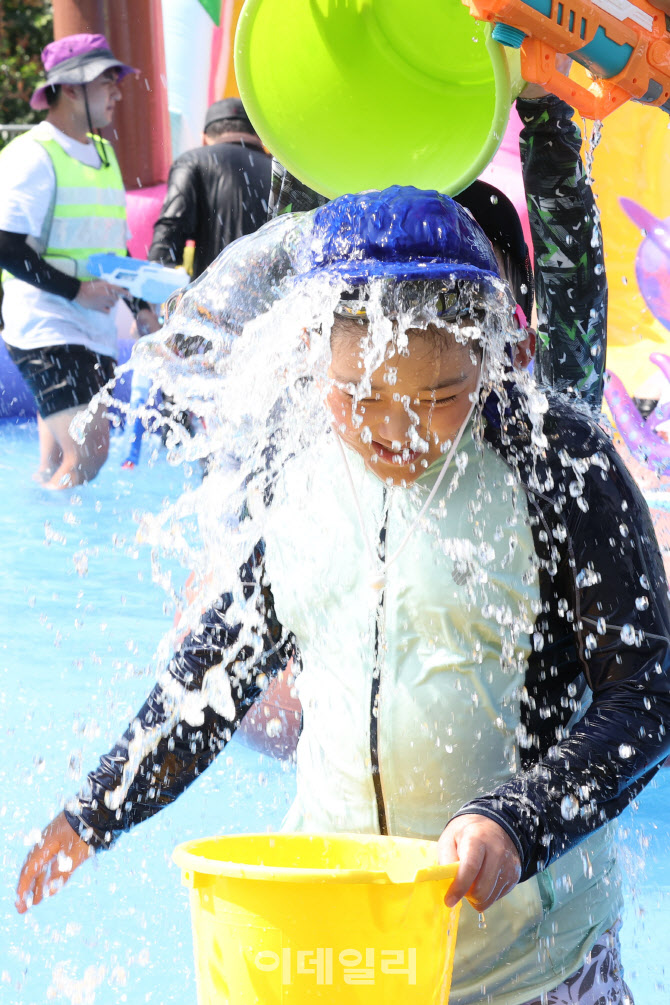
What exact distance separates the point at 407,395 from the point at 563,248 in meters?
1.82

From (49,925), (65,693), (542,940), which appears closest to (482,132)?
(542,940)

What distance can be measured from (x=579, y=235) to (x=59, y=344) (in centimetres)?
316

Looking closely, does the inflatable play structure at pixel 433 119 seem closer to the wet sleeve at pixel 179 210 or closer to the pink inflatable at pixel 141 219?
the pink inflatable at pixel 141 219

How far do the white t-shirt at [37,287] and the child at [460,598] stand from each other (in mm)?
4222

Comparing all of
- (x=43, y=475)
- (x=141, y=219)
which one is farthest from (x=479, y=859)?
(x=141, y=219)

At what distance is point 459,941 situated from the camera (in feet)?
4.91

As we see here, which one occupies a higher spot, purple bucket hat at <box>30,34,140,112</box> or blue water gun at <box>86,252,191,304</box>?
purple bucket hat at <box>30,34,140,112</box>

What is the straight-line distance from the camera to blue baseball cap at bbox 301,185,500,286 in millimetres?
1504

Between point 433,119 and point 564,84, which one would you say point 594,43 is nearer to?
point 564,84

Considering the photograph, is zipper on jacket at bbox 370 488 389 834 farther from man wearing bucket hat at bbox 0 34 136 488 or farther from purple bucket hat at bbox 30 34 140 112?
purple bucket hat at bbox 30 34 140 112

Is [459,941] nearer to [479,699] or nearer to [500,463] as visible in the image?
[479,699]

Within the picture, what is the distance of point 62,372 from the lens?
5.68m

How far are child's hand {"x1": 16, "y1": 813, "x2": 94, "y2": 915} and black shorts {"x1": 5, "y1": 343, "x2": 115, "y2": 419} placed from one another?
415 centimetres

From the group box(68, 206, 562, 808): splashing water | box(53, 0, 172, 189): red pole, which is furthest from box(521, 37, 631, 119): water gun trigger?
box(53, 0, 172, 189): red pole
